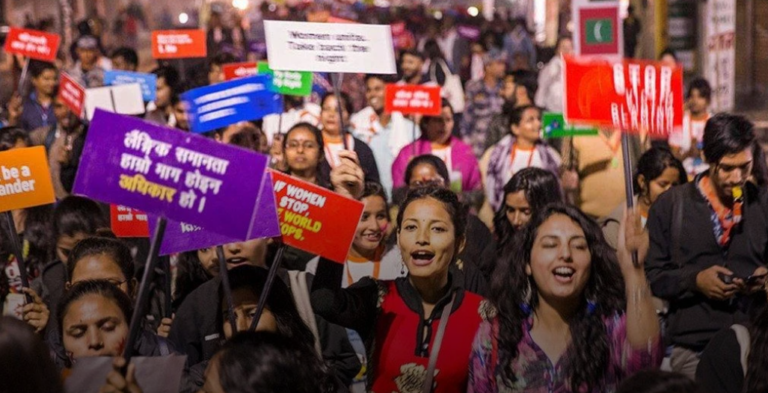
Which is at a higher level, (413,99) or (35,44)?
(35,44)

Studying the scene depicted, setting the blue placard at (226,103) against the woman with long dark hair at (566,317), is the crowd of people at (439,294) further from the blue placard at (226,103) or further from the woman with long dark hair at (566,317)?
the blue placard at (226,103)

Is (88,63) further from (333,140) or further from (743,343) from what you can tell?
(743,343)

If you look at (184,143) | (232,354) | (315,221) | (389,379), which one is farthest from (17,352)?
(315,221)

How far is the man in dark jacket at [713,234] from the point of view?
19.4ft

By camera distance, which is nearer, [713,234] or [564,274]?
[564,274]

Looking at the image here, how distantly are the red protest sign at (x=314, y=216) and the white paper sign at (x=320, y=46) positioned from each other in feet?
3.94

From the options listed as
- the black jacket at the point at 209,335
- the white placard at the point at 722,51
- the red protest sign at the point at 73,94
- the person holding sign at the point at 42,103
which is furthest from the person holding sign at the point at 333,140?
the white placard at the point at 722,51

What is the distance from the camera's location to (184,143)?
400cm

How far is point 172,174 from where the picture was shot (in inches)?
157

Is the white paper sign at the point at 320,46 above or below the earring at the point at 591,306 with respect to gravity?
above

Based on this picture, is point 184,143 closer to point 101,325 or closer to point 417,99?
point 101,325

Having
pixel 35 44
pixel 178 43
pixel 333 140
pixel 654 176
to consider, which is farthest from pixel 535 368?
pixel 35 44

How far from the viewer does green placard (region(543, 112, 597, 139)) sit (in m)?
10.2

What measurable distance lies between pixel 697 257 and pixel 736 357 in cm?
183
